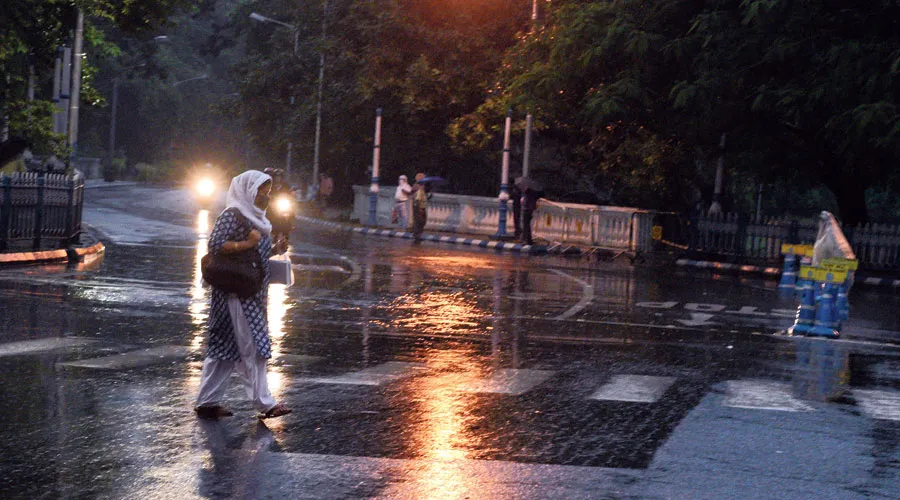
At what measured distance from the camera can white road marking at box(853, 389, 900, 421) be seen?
976 centimetres

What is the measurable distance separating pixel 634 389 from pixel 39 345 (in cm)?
563

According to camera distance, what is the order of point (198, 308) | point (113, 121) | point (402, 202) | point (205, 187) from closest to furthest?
point (198, 308)
point (402, 202)
point (205, 187)
point (113, 121)

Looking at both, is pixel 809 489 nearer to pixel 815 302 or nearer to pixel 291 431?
pixel 291 431

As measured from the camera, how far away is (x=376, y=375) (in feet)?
36.0

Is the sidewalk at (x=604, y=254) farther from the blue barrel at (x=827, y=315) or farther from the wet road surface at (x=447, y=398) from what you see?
the blue barrel at (x=827, y=315)

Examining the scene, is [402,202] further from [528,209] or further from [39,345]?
[39,345]

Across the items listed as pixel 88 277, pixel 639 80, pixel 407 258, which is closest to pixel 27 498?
pixel 88 277

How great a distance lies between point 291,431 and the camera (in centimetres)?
838

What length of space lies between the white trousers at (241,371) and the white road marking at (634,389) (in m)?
2.82

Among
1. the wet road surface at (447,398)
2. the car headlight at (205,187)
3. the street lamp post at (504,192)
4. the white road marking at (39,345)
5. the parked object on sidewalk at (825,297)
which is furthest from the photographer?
the car headlight at (205,187)

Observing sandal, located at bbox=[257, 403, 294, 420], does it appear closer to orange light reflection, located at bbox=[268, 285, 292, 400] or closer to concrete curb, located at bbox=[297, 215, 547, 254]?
orange light reflection, located at bbox=[268, 285, 292, 400]

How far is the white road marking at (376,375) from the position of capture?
10570mm

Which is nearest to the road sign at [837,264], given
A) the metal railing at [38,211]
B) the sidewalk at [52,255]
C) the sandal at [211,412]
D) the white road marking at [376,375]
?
the white road marking at [376,375]

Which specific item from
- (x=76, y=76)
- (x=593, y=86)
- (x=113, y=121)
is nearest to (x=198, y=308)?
(x=76, y=76)
